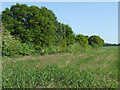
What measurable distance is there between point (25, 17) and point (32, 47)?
4.39 meters

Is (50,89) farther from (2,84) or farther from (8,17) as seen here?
(8,17)

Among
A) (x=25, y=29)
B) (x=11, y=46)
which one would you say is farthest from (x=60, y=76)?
(x=25, y=29)

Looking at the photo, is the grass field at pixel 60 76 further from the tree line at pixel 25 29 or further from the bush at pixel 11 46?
the tree line at pixel 25 29

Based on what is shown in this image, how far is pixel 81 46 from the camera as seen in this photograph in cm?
3203

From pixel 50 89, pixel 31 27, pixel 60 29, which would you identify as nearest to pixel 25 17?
pixel 31 27

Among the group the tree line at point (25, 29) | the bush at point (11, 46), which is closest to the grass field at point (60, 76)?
the bush at point (11, 46)

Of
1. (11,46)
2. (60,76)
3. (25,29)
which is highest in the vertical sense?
(25,29)

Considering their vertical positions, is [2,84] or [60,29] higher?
[60,29]

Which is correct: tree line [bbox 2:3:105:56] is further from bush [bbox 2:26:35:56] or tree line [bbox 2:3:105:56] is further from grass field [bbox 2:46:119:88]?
grass field [bbox 2:46:119:88]

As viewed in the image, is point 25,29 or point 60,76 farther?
point 25,29

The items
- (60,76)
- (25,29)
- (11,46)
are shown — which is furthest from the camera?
(25,29)

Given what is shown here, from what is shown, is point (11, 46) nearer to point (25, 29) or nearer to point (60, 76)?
point (25, 29)

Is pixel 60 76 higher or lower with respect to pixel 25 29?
lower

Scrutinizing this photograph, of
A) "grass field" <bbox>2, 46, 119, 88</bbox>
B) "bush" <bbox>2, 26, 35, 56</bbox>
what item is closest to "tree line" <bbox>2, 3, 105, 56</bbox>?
"bush" <bbox>2, 26, 35, 56</bbox>
